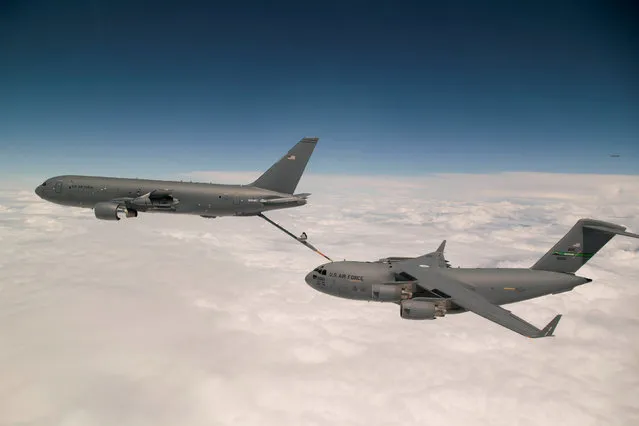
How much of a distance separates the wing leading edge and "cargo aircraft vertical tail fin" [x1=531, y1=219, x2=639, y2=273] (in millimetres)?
10195

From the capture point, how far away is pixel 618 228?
Answer: 101 feet

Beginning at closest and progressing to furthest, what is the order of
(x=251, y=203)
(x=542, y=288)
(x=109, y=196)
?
(x=542, y=288) < (x=251, y=203) < (x=109, y=196)

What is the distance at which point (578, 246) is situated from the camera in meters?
33.4

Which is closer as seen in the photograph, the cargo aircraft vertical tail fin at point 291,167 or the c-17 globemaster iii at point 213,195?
the c-17 globemaster iii at point 213,195

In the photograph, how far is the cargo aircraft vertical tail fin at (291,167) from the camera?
37.2m

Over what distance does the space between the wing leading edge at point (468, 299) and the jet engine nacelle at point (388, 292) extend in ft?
6.43

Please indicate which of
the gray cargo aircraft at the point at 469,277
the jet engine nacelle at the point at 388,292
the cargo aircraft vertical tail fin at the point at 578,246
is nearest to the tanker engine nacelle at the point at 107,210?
the gray cargo aircraft at the point at 469,277

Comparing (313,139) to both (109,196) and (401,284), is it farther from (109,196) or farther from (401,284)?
(109,196)

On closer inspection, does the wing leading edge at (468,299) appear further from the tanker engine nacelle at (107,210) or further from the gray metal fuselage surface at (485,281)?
the tanker engine nacelle at (107,210)

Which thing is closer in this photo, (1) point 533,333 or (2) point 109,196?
(1) point 533,333

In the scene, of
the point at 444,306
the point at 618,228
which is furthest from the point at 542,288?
the point at 444,306

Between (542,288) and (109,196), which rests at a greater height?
(109,196)

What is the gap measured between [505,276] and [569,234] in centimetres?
770

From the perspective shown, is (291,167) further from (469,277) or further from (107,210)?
(469,277)
